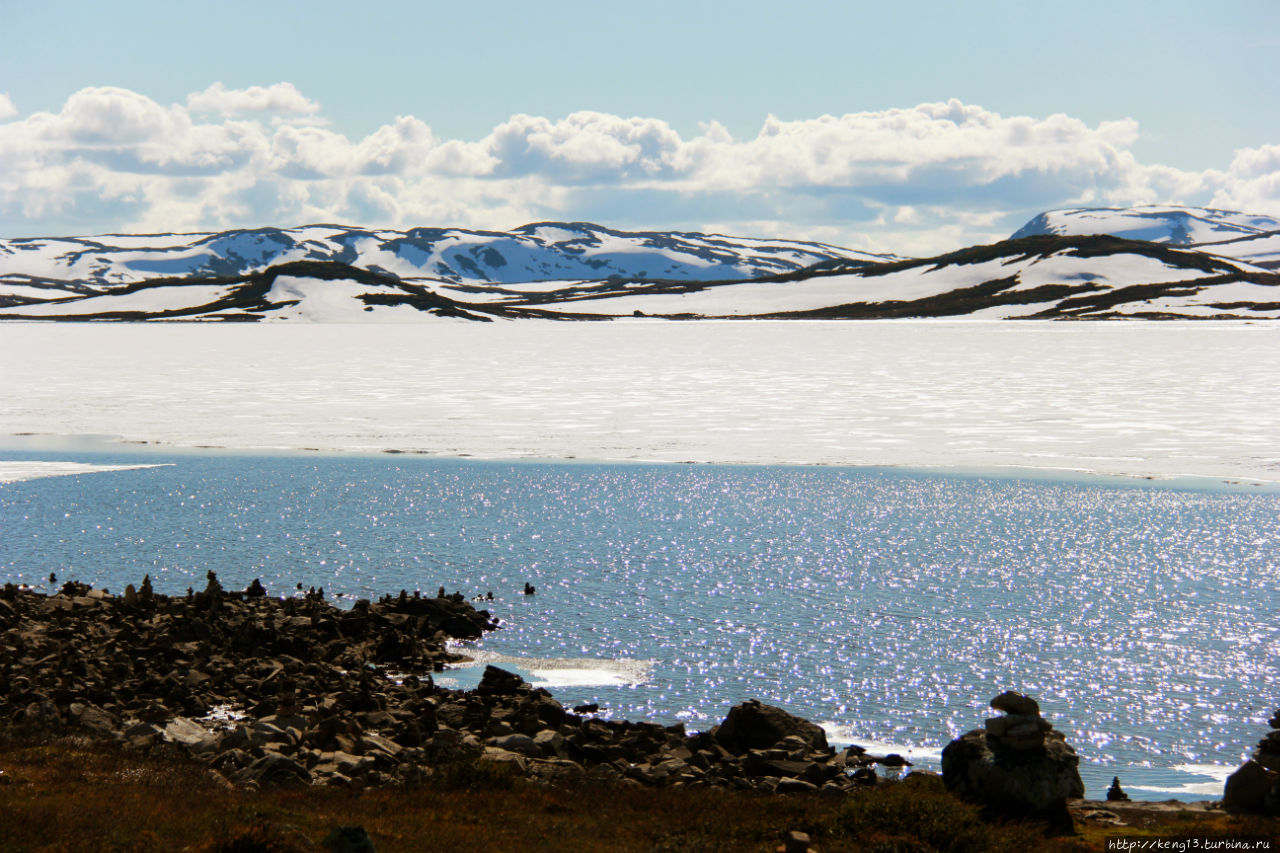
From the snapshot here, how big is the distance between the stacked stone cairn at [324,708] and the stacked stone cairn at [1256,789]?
162 inches

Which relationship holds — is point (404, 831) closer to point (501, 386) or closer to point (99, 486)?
point (99, 486)

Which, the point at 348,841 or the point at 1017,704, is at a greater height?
the point at 1017,704

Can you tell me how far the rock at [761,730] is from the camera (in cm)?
1561

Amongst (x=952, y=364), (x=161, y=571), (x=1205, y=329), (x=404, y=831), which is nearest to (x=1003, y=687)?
(x=404, y=831)

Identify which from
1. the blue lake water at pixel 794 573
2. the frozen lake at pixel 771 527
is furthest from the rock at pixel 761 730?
the frozen lake at pixel 771 527

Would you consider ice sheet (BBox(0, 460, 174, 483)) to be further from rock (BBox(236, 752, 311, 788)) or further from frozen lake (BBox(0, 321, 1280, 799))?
rock (BBox(236, 752, 311, 788))

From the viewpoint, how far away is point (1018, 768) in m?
13.1

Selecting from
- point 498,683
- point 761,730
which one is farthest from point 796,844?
point 498,683

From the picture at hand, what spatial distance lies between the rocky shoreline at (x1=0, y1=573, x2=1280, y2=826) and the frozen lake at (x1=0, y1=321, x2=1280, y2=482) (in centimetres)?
2558

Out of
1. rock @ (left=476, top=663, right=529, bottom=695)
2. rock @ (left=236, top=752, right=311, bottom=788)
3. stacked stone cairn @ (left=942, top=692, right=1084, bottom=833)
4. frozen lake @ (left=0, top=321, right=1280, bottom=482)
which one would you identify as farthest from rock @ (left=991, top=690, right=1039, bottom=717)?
frozen lake @ (left=0, top=321, right=1280, bottom=482)

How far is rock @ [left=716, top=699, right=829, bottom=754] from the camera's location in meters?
15.6

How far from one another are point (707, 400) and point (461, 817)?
53419mm

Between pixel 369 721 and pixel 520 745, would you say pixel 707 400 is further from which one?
pixel 520 745

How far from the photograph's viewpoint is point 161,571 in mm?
27344
